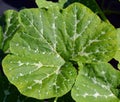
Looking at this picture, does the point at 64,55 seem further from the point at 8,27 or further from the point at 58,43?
the point at 8,27

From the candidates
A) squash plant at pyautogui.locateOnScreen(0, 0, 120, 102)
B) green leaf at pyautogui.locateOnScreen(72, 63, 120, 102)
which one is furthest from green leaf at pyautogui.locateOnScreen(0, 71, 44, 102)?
green leaf at pyautogui.locateOnScreen(72, 63, 120, 102)

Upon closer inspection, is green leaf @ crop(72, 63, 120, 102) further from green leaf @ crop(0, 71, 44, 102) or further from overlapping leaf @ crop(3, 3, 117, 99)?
green leaf @ crop(0, 71, 44, 102)

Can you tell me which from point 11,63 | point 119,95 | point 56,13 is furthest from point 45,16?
point 119,95

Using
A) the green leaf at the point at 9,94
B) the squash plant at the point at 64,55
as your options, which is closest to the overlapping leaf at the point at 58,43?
the squash plant at the point at 64,55

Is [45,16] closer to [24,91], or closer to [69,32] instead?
[69,32]

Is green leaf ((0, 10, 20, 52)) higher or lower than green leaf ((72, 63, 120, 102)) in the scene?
lower

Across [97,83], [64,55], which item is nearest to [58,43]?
[64,55]
